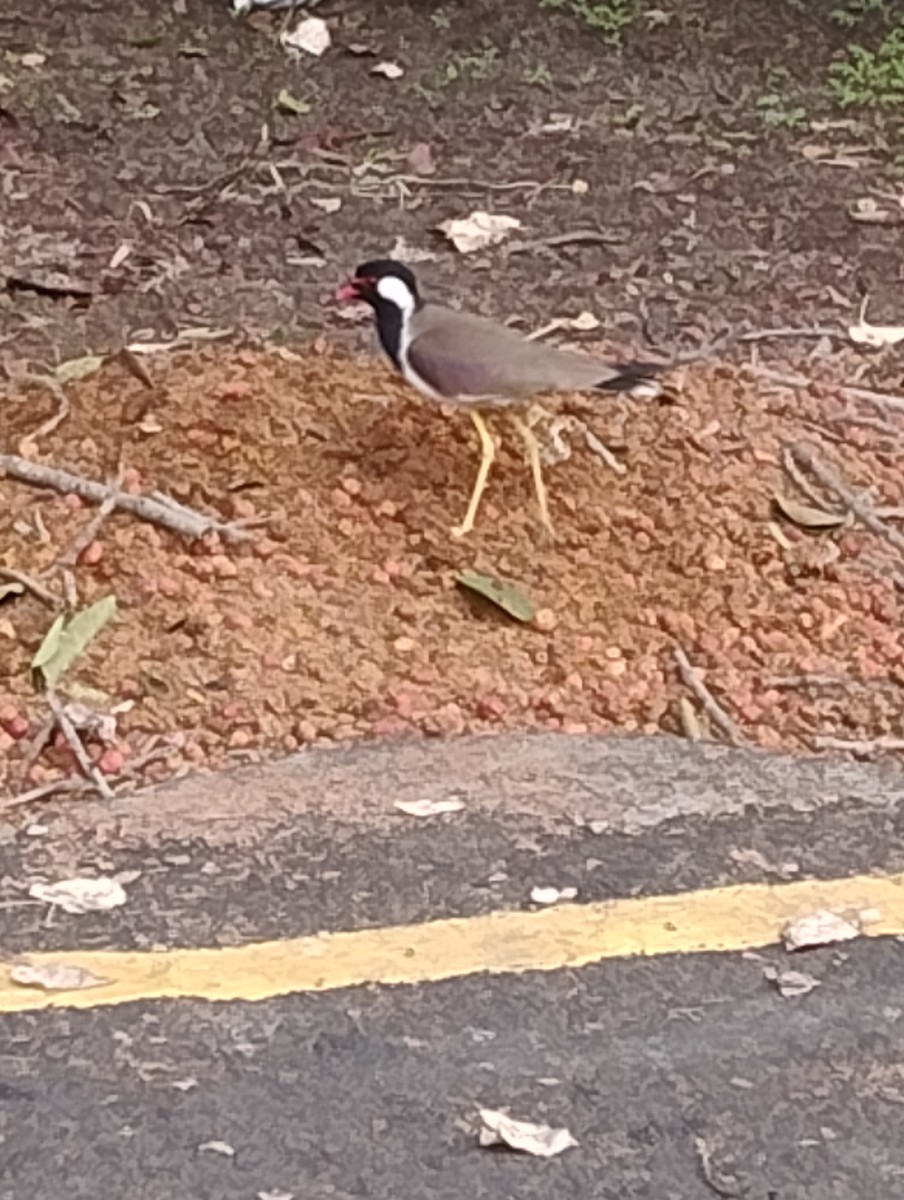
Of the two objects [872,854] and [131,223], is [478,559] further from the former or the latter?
[131,223]

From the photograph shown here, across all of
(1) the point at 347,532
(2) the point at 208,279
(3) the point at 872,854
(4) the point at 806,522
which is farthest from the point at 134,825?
(2) the point at 208,279

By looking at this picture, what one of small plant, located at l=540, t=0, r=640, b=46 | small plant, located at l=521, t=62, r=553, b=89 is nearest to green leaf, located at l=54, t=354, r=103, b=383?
small plant, located at l=521, t=62, r=553, b=89

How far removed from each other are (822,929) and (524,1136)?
520 millimetres

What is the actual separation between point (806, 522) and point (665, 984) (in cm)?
113

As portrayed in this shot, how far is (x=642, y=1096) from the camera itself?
2.25m

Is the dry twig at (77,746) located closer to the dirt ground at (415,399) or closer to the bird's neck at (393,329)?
the dirt ground at (415,399)

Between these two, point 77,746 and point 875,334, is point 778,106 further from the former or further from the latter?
point 77,746

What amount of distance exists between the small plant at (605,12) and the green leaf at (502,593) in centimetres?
258

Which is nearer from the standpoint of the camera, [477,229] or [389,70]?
[477,229]

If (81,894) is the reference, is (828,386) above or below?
above

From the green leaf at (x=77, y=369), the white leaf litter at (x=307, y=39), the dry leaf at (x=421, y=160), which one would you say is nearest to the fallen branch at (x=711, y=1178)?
the green leaf at (x=77, y=369)

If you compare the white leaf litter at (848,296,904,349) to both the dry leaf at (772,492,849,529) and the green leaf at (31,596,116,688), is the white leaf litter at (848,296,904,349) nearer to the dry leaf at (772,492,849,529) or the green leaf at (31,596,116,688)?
the dry leaf at (772,492,849,529)

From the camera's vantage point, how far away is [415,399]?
144 inches

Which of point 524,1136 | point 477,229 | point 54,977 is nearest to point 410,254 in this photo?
point 477,229
